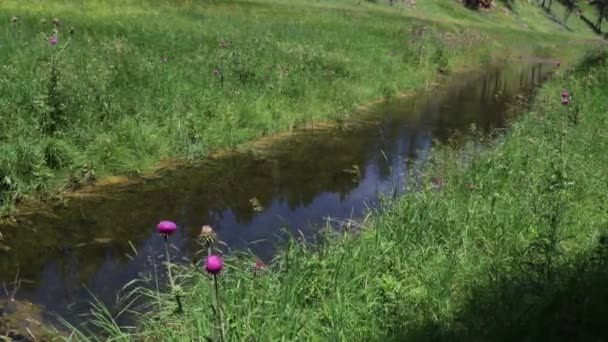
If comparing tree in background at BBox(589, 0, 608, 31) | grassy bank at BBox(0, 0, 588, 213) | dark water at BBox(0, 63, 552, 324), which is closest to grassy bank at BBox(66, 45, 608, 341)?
dark water at BBox(0, 63, 552, 324)

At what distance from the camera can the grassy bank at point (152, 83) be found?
9609mm

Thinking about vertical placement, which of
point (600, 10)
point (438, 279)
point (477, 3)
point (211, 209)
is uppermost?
point (600, 10)

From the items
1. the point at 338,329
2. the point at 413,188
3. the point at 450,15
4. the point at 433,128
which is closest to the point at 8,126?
the point at 413,188

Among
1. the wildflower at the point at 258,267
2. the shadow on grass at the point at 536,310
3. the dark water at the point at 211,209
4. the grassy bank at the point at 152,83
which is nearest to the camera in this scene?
the shadow on grass at the point at 536,310

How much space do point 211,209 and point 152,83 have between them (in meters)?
4.81

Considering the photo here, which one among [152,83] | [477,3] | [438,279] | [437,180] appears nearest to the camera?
[438,279]

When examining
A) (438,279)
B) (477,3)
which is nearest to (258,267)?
(438,279)

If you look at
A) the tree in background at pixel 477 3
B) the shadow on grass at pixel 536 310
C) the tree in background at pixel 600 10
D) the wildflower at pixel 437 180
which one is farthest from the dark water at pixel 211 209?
the tree in background at pixel 600 10

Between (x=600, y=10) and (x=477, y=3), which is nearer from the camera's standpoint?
(x=477, y=3)

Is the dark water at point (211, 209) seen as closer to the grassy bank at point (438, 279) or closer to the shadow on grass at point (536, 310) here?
the grassy bank at point (438, 279)

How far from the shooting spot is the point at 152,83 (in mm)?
12594

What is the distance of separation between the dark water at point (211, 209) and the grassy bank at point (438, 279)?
119 cm

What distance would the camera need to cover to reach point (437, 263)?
5.75 metres

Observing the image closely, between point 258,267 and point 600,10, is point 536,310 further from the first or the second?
point 600,10
